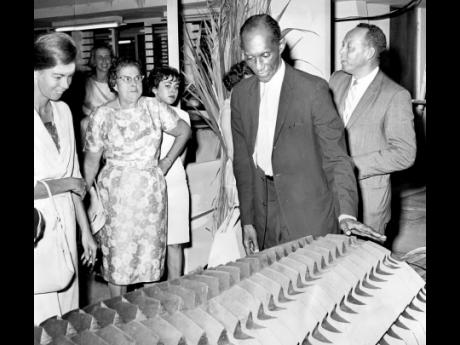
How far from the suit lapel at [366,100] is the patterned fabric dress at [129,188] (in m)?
1.13

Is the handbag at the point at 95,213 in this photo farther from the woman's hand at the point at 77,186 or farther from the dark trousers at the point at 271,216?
the dark trousers at the point at 271,216

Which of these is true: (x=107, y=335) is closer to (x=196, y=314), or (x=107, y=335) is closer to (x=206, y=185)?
(x=196, y=314)

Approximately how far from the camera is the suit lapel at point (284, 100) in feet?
7.06

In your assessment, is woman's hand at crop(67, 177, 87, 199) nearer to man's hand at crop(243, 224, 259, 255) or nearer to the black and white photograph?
the black and white photograph

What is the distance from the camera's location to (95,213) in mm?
2682

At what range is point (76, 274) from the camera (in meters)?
2.19

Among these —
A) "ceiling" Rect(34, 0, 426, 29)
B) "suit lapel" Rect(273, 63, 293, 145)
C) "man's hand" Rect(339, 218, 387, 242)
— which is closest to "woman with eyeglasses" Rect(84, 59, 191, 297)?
"suit lapel" Rect(273, 63, 293, 145)

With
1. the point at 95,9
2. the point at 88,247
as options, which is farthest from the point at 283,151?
the point at 95,9

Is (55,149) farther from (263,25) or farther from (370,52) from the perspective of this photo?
(370,52)

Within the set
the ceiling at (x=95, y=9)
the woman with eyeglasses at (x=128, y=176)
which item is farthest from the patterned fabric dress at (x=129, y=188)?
the ceiling at (x=95, y=9)

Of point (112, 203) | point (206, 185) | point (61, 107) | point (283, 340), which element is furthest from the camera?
point (206, 185)

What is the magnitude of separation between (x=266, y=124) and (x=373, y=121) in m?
0.74
